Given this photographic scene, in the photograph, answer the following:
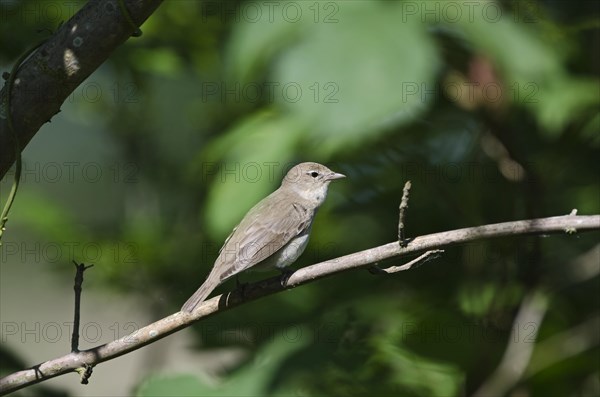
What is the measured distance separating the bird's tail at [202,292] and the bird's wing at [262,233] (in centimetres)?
5

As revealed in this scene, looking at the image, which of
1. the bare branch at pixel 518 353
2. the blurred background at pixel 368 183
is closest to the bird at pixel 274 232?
the blurred background at pixel 368 183

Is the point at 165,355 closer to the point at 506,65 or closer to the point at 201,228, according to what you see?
the point at 201,228

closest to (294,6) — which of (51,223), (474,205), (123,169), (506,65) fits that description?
(506,65)

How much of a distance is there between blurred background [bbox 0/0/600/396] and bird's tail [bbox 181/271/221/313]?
205 mm

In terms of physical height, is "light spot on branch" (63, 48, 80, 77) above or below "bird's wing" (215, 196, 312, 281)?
above

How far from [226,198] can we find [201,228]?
4.46ft

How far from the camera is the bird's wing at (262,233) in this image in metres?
3.88

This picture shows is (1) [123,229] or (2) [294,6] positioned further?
(1) [123,229]

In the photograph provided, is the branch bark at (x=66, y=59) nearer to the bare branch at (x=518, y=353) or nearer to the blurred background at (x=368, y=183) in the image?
the blurred background at (x=368, y=183)

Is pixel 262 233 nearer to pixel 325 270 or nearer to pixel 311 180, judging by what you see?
pixel 311 180

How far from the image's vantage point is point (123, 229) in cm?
490

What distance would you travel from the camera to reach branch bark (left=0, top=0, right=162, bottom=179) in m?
2.52

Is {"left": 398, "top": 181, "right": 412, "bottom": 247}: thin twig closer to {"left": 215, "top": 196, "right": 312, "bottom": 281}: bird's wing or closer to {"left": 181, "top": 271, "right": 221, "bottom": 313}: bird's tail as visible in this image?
{"left": 181, "top": 271, "right": 221, "bottom": 313}: bird's tail

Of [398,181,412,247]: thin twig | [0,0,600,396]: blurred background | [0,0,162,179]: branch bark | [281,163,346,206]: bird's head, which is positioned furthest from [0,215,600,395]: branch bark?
[281,163,346,206]: bird's head
